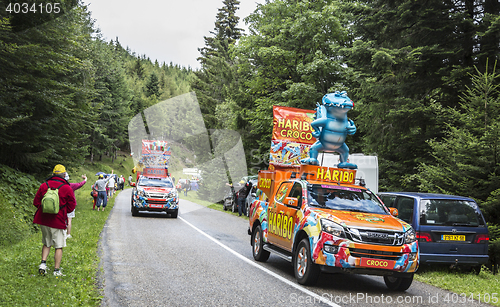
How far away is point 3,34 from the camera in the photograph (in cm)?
1351

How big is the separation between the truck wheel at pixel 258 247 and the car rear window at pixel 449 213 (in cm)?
352

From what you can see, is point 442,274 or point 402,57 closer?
point 442,274

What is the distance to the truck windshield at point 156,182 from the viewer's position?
67.3ft

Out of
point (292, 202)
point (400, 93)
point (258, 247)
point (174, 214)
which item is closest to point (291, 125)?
point (258, 247)

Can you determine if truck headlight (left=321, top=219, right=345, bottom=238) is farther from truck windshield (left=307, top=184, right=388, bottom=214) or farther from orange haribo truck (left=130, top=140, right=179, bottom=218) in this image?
orange haribo truck (left=130, top=140, right=179, bottom=218)

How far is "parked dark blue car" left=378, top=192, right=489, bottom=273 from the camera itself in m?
9.02

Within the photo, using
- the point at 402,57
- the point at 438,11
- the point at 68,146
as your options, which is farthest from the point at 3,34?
the point at 438,11

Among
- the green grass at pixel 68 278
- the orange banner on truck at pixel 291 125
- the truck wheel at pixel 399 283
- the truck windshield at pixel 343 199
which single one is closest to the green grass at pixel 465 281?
the green grass at pixel 68 278

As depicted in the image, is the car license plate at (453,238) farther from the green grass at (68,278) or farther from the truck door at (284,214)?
the truck door at (284,214)

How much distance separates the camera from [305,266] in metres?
7.57

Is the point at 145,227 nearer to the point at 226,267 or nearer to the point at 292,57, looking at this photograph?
the point at 226,267

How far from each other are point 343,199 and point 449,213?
2.70 meters

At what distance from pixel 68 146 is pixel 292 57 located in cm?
1408

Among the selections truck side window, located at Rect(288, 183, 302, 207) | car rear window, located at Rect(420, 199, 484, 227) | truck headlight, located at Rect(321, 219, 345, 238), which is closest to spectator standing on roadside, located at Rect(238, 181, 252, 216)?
truck side window, located at Rect(288, 183, 302, 207)
